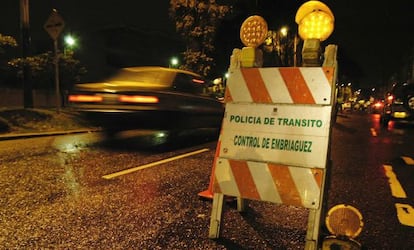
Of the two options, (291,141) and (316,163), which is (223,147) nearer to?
(291,141)

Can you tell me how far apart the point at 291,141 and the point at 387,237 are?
54.6 inches

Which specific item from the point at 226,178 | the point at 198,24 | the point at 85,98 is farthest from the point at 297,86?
the point at 198,24

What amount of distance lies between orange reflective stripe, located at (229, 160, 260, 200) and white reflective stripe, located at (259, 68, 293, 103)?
0.62 meters

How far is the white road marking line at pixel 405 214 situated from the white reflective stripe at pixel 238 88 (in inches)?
84.7

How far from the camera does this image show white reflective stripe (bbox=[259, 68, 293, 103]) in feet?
10.1

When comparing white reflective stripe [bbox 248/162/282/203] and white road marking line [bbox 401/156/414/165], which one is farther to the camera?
white road marking line [bbox 401/156/414/165]

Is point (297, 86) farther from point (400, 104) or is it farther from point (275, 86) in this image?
point (400, 104)

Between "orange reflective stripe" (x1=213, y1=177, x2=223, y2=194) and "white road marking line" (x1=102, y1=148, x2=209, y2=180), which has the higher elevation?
"orange reflective stripe" (x1=213, y1=177, x2=223, y2=194)

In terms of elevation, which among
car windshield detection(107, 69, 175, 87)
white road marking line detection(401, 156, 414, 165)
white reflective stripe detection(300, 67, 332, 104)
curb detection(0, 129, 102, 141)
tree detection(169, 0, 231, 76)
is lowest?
curb detection(0, 129, 102, 141)

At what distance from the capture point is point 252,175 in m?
3.14

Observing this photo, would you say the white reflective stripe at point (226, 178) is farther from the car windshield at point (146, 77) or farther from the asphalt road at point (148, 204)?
the car windshield at point (146, 77)

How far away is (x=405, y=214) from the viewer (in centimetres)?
409

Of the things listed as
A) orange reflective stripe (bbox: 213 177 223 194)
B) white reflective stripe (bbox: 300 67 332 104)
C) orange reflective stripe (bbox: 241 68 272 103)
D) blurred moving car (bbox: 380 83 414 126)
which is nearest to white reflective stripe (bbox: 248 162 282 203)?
orange reflective stripe (bbox: 213 177 223 194)

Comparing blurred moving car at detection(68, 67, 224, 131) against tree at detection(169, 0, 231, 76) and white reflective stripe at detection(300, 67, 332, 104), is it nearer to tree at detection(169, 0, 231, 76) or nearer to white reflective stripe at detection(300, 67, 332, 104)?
white reflective stripe at detection(300, 67, 332, 104)
